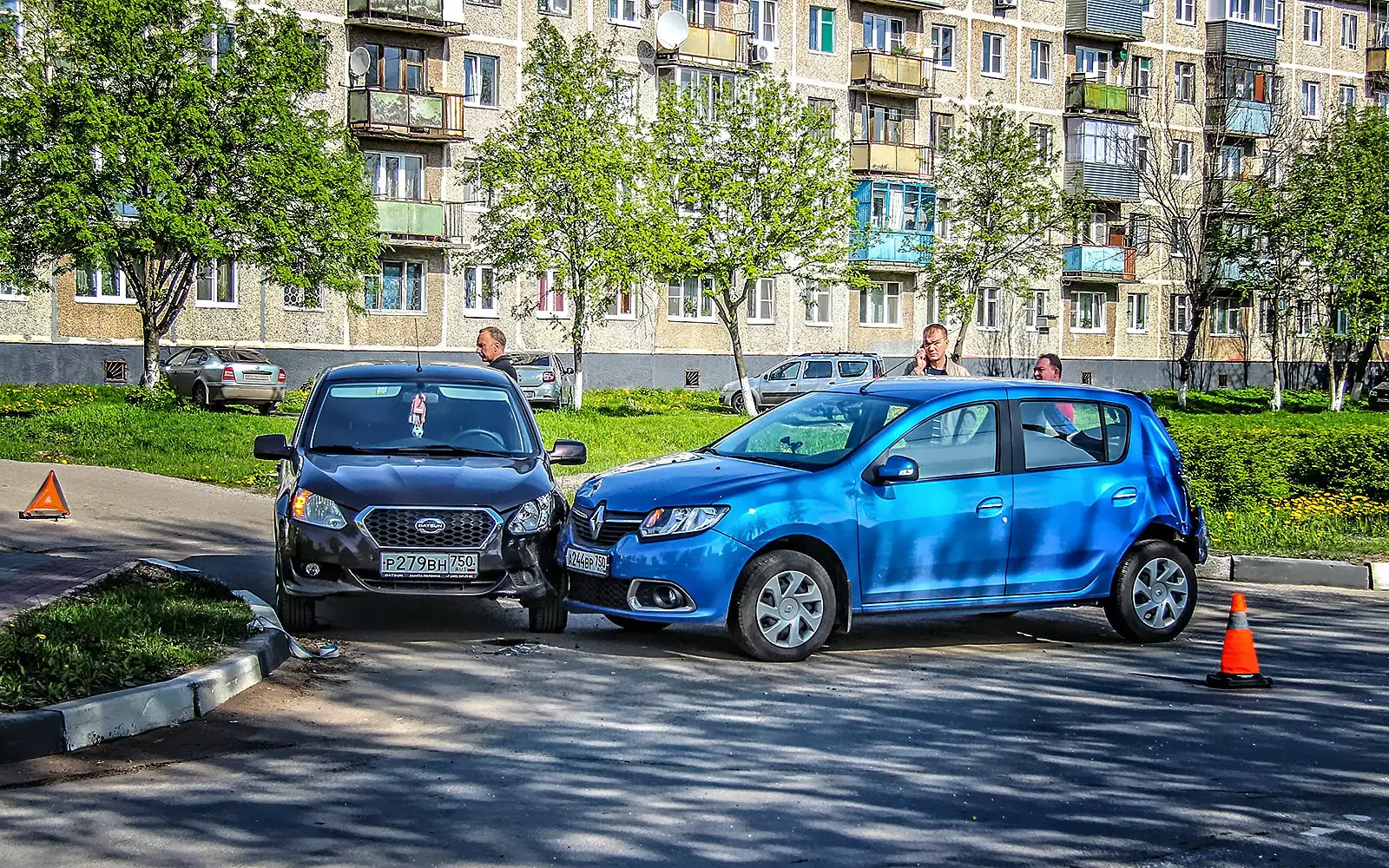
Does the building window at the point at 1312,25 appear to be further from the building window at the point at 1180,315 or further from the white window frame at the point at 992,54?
the white window frame at the point at 992,54

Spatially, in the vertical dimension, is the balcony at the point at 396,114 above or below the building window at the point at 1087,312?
above

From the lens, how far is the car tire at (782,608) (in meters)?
9.46

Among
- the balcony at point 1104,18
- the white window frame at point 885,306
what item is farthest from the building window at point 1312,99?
the white window frame at point 885,306

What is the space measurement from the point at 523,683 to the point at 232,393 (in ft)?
95.9

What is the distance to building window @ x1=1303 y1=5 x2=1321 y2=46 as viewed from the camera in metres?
65.6

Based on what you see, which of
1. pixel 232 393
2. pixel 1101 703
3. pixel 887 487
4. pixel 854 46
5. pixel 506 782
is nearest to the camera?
pixel 506 782

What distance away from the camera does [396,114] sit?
1789 inches

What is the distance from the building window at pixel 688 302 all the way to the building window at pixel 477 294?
5.72m

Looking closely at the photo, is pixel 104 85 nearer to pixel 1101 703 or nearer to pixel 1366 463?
pixel 1366 463

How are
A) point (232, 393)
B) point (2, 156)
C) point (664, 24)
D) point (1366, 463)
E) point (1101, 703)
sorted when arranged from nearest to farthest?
1. point (1101, 703)
2. point (1366, 463)
3. point (2, 156)
4. point (232, 393)
5. point (664, 24)

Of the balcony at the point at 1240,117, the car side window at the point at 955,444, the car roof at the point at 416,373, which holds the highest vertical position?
the balcony at the point at 1240,117

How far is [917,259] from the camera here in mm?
55062

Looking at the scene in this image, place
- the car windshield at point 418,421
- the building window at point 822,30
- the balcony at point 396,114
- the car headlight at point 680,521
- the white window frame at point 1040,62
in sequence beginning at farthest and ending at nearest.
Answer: the white window frame at point 1040,62
the building window at point 822,30
the balcony at point 396,114
the car windshield at point 418,421
the car headlight at point 680,521

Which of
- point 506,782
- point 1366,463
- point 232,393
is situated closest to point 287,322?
point 232,393
